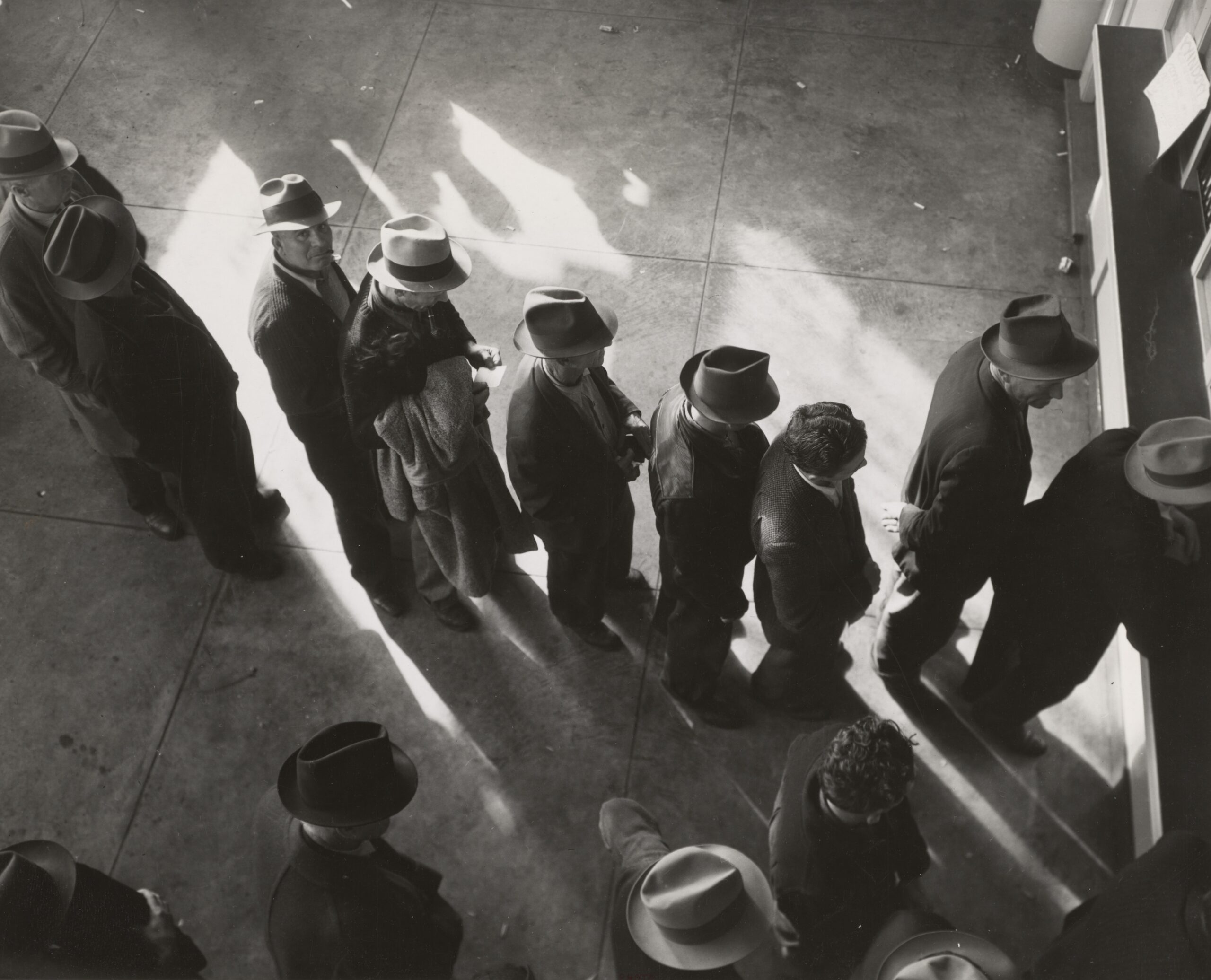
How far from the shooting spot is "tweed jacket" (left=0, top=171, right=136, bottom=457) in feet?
13.3

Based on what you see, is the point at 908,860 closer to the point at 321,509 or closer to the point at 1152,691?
Result: the point at 1152,691

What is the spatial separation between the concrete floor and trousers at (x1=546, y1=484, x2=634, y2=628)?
214 mm

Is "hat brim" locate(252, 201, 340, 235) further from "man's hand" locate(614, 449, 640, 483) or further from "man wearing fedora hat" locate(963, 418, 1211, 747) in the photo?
"man wearing fedora hat" locate(963, 418, 1211, 747)

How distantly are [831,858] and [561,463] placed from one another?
159cm

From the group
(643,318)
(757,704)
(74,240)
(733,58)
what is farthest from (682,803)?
(733,58)

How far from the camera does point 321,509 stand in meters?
5.18

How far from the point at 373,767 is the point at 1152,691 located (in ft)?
8.46

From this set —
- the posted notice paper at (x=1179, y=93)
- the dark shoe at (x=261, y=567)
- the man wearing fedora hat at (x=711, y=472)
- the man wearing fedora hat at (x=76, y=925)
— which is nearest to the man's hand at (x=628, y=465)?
the man wearing fedora hat at (x=711, y=472)

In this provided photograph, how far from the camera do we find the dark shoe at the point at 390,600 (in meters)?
4.76

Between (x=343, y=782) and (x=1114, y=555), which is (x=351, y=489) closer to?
(x=343, y=782)

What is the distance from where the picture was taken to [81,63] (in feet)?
23.6

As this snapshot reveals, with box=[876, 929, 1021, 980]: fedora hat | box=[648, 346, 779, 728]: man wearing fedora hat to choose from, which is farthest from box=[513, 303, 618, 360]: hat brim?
box=[876, 929, 1021, 980]: fedora hat

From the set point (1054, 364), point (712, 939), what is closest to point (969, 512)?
point (1054, 364)

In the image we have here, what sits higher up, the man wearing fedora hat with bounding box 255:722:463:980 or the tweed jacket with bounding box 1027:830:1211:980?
the tweed jacket with bounding box 1027:830:1211:980
